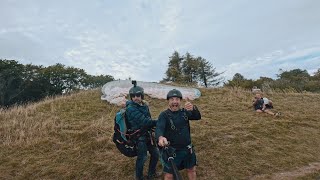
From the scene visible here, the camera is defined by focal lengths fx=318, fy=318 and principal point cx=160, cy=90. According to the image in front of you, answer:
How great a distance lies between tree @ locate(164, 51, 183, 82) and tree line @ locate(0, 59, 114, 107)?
6.84 metres

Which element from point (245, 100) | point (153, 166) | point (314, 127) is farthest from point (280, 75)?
point (153, 166)

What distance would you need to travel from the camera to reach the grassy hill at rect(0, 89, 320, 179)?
6.66 meters

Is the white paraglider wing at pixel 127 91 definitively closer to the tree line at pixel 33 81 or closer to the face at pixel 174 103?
the face at pixel 174 103

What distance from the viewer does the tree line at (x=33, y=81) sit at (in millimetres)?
29719

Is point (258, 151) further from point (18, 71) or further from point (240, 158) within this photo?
point (18, 71)

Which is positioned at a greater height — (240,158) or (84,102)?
(84,102)

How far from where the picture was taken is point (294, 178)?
6.26m

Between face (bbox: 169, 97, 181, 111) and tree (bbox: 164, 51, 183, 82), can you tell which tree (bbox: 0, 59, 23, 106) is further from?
face (bbox: 169, 97, 181, 111)

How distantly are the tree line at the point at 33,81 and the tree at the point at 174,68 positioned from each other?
684cm

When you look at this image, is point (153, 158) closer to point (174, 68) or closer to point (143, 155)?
point (143, 155)

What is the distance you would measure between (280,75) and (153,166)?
39087 millimetres

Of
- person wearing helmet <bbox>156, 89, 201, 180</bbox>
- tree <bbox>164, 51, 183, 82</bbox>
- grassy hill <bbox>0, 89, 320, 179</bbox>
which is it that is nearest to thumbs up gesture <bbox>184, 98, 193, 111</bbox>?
person wearing helmet <bbox>156, 89, 201, 180</bbox>

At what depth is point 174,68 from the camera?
3123 centimetres

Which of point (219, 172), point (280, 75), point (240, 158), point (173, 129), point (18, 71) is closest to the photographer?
point (173, 129)
